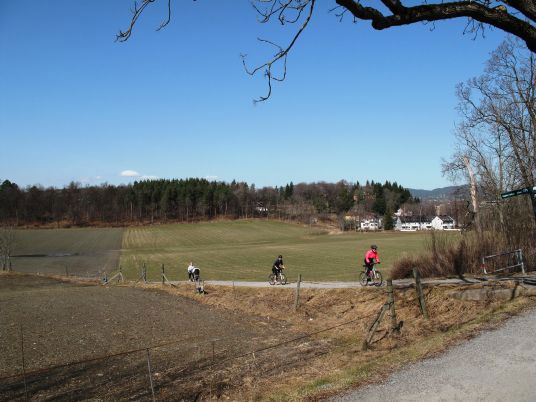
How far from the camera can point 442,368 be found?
8016mm

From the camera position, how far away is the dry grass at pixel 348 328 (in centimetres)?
870

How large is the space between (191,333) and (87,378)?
6064mm

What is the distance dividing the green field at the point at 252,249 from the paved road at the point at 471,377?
1772 cm

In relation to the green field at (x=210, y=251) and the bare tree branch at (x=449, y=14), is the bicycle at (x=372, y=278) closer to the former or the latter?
the green field at (x=210, y=251)

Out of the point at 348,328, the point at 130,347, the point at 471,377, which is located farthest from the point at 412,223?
the point at 471,377

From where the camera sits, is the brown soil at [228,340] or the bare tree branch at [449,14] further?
the brown soil at [228,340]

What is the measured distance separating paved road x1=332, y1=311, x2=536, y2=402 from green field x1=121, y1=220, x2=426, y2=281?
17.7 metres

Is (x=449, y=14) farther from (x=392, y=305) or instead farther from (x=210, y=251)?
(x=210, y=251)

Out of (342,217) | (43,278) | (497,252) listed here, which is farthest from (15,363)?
(342,217)

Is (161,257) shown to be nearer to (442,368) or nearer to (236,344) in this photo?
(236,344)

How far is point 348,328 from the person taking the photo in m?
17.2

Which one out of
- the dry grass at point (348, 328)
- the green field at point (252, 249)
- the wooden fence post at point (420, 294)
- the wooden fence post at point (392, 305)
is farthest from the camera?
the green field at point (252, 249)

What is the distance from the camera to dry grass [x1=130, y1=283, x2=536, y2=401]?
8703 mm

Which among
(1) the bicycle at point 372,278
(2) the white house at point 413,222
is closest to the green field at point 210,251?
(1) the bicycle at point 372,278
